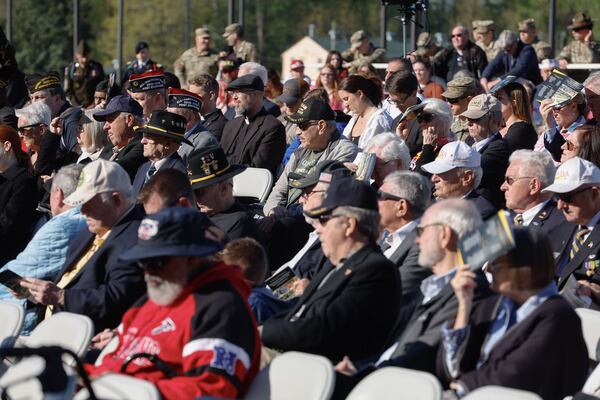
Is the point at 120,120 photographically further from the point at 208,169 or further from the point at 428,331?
the point at 428,331

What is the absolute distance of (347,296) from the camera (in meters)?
5.62

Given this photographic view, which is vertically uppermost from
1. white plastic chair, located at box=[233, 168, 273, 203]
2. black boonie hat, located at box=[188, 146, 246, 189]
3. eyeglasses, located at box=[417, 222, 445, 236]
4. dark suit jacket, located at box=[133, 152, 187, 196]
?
eyeglasses, located at box=[417, 222, 445, 236]

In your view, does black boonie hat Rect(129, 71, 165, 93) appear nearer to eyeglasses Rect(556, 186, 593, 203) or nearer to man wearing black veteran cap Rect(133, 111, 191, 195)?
man wearing black veteran cap Rect(133, 111, 191, 195)

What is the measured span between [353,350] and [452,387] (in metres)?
0.73

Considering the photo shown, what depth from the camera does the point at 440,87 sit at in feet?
43.4

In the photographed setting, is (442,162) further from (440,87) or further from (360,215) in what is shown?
(440,87)

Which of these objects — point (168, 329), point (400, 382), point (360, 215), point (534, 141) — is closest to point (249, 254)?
point (360, 215)

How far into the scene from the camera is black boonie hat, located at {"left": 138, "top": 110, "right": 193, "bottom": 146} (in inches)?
359

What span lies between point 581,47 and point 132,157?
8239 millimetres

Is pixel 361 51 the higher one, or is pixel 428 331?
pixel 428 331

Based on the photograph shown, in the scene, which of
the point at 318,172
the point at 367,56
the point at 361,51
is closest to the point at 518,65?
the point at 367,56

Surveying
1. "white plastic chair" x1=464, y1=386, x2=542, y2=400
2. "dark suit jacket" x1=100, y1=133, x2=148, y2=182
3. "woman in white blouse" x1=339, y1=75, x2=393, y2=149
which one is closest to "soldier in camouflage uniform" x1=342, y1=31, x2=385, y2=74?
"woman in white blouse" x1=339, y1=75, x2=393, y2=149

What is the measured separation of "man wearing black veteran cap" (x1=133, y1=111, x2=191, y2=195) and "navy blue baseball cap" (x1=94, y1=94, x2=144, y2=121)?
39.2 inches

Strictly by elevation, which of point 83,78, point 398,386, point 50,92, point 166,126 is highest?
point 398,386
